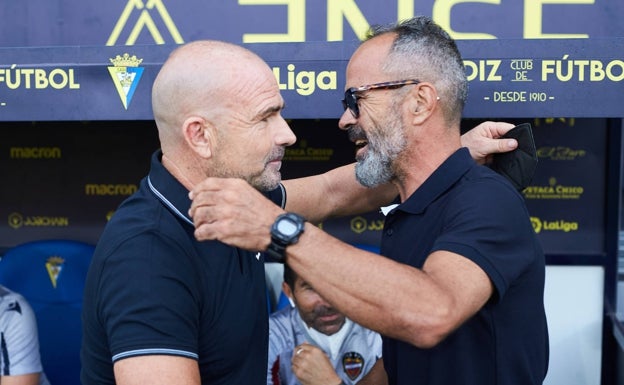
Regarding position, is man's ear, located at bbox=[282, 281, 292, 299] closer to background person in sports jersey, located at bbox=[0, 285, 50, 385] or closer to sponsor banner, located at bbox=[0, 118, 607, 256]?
sponsor banner, located at bbox=[0, 118, 607, 256]

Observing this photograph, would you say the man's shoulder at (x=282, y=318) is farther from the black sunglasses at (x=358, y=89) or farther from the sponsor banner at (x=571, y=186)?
the black sunglasses at (x=358, y=89)

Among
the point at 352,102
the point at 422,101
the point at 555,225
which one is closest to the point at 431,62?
the point at 422,101

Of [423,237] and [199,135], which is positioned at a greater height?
[199,135]

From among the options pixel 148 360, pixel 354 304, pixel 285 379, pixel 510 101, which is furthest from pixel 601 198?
pixel 148 360

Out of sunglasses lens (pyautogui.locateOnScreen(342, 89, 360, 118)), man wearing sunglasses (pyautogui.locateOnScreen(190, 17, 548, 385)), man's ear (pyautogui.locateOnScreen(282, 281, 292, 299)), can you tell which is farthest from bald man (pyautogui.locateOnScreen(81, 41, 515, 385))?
man's ear (pyautogui.locateOnScreen(282, 281, 292, 299))

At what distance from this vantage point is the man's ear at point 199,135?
163cm

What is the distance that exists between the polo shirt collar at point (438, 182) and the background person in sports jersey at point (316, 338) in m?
1.32

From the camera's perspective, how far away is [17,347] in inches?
109

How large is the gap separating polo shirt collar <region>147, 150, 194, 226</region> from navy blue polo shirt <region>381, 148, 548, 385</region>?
0.54 metres

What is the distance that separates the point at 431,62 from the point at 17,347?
1.90 meters

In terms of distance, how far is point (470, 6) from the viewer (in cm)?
283

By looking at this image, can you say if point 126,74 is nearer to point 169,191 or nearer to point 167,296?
point 169,191

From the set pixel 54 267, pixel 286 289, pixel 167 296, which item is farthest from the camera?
pixel 54 267

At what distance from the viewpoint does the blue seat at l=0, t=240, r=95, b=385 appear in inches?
135
